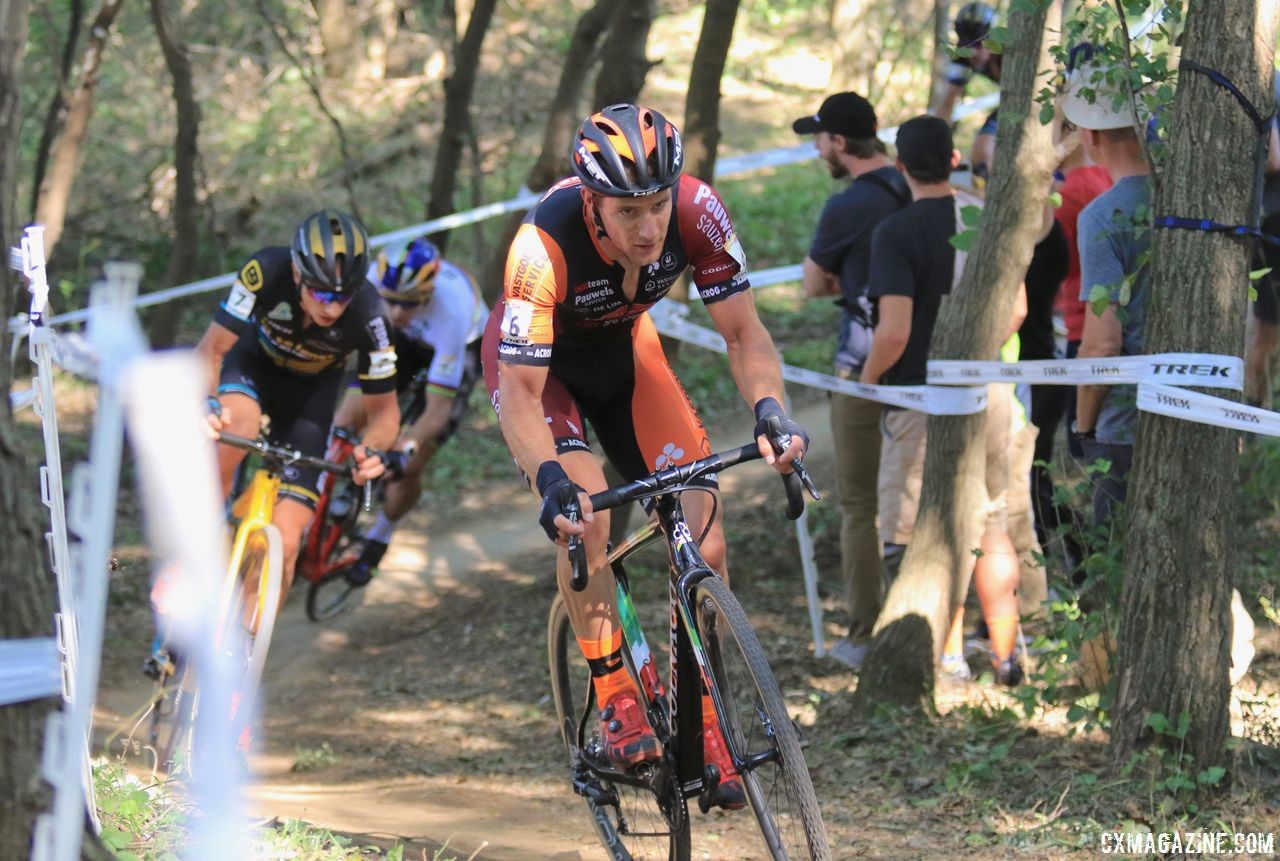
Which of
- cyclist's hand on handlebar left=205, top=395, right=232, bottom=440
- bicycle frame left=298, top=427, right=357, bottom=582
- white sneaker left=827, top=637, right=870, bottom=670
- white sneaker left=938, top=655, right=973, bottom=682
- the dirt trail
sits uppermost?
cyclist's hand on handlebar left=205, top=395, right=232, bottom=440

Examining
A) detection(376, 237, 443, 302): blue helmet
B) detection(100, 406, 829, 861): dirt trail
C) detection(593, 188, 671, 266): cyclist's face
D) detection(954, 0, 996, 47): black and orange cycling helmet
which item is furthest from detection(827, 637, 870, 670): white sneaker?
detection(954, 0, 996, 47): black and orange cycling helmet

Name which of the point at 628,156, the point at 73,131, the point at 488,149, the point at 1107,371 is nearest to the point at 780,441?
the point at 628,156

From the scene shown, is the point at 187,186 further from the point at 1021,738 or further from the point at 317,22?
the point at 1021,738

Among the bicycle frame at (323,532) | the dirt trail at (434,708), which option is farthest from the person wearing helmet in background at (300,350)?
the dirt trail at (434,708)

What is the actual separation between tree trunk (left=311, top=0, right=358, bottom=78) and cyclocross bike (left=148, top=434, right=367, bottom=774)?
1579cm

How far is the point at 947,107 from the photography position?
9.38m

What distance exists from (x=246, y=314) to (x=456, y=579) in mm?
3724

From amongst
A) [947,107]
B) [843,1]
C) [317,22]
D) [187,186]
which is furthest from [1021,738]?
[843,1]

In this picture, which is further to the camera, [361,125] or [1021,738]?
[361,125]

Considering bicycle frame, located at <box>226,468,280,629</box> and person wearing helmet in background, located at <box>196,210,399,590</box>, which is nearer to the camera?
bicycle frame, located at <box>226,468,280,629</box>

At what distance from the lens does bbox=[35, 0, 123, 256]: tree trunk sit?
10953 millimetres

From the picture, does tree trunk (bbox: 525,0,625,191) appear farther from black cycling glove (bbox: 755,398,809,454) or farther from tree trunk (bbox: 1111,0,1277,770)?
black cycling glove (bbox: 755,398,809,454)

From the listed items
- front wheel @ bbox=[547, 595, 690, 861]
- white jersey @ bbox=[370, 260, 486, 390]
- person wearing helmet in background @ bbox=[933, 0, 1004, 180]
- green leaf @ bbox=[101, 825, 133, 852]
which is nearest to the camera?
green leaf @ bbox=[101, 825, 133, 852]

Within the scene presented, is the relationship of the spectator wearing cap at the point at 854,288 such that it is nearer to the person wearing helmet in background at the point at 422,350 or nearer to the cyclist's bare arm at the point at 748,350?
the cyclist's bare arm at the point at 748,350
